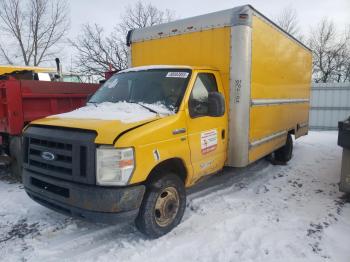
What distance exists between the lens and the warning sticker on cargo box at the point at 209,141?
4.58m

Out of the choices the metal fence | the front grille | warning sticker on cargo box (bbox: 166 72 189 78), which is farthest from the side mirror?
the metal fence

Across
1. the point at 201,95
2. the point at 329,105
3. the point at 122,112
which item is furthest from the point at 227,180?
the point at 329,105

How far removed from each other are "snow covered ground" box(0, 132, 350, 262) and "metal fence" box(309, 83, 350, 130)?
38.1 feet

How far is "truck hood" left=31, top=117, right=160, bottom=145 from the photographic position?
3.37 m

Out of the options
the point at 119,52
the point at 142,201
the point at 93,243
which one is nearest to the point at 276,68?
the point at 142,201

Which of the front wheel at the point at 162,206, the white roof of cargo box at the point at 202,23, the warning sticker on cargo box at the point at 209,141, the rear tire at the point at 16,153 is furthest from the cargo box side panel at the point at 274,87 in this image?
the rear tire at the point at 16,153

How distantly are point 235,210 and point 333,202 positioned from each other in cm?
183

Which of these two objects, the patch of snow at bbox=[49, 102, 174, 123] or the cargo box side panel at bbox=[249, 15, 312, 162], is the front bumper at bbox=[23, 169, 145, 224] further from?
the cargo box side panel at bbox=[249, 15, 312, 162]

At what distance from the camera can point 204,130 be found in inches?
180

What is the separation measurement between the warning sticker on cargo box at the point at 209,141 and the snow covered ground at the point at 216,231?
101cm

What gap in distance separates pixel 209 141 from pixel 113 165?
181 centimetres

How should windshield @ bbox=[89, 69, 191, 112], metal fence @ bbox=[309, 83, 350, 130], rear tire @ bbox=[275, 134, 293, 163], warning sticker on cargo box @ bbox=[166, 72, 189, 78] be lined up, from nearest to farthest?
1. windshield @ bbox=[89, 69, 191, 112]
2. warning sticker on cargo box @ bbox=[166, 72, 189, 78]
3. rear tire @ bbox=[275, 134, 293, 163]
4. metal fence @ bbox=[309, 83, 350, 130]

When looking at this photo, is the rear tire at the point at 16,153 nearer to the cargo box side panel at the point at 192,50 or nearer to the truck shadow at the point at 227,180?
the cargo box side panel at the point at 192,50

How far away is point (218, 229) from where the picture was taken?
429 cm
